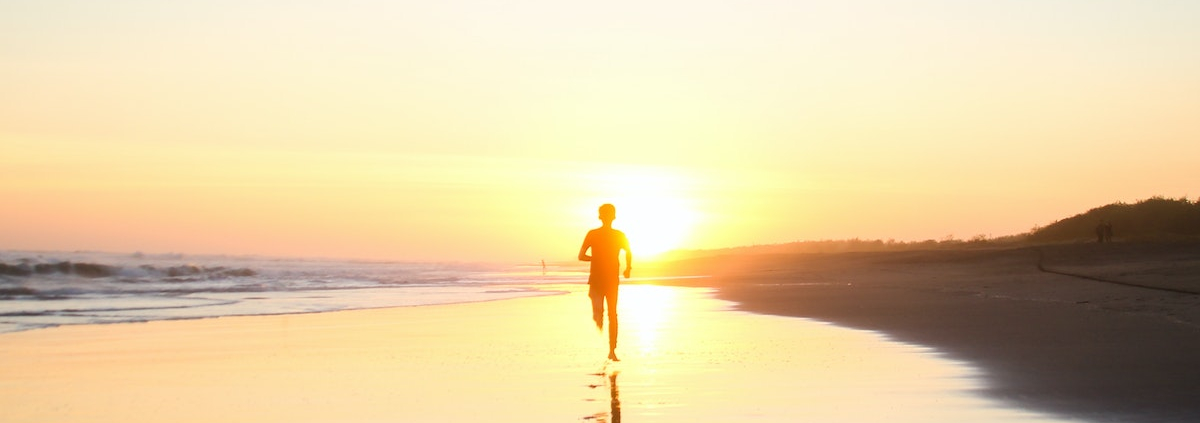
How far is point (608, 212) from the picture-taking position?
43.2ft

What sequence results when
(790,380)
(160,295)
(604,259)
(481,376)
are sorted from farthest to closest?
(160,295)
(604,259)
(481,376)
(790,380)

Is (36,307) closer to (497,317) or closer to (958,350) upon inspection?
(497,317)

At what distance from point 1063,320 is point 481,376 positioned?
863 cm

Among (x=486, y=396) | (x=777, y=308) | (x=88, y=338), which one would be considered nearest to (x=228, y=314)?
(x=88, y=338)

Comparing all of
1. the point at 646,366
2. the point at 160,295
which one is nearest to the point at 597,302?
the point at 646,366

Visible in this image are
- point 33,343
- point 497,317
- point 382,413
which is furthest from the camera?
point 497,317

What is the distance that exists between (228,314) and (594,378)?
13165 millimetres

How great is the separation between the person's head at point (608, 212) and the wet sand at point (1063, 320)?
3.84 m

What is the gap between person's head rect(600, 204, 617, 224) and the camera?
1314cm

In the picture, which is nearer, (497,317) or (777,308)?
(497,317)

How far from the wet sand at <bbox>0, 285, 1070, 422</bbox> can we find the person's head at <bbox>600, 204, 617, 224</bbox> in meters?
1.52

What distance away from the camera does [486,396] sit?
29.8 ft

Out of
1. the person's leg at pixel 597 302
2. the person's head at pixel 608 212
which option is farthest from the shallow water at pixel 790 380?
the person's head at pixel 608 212

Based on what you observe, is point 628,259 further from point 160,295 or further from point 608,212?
point 160,295
